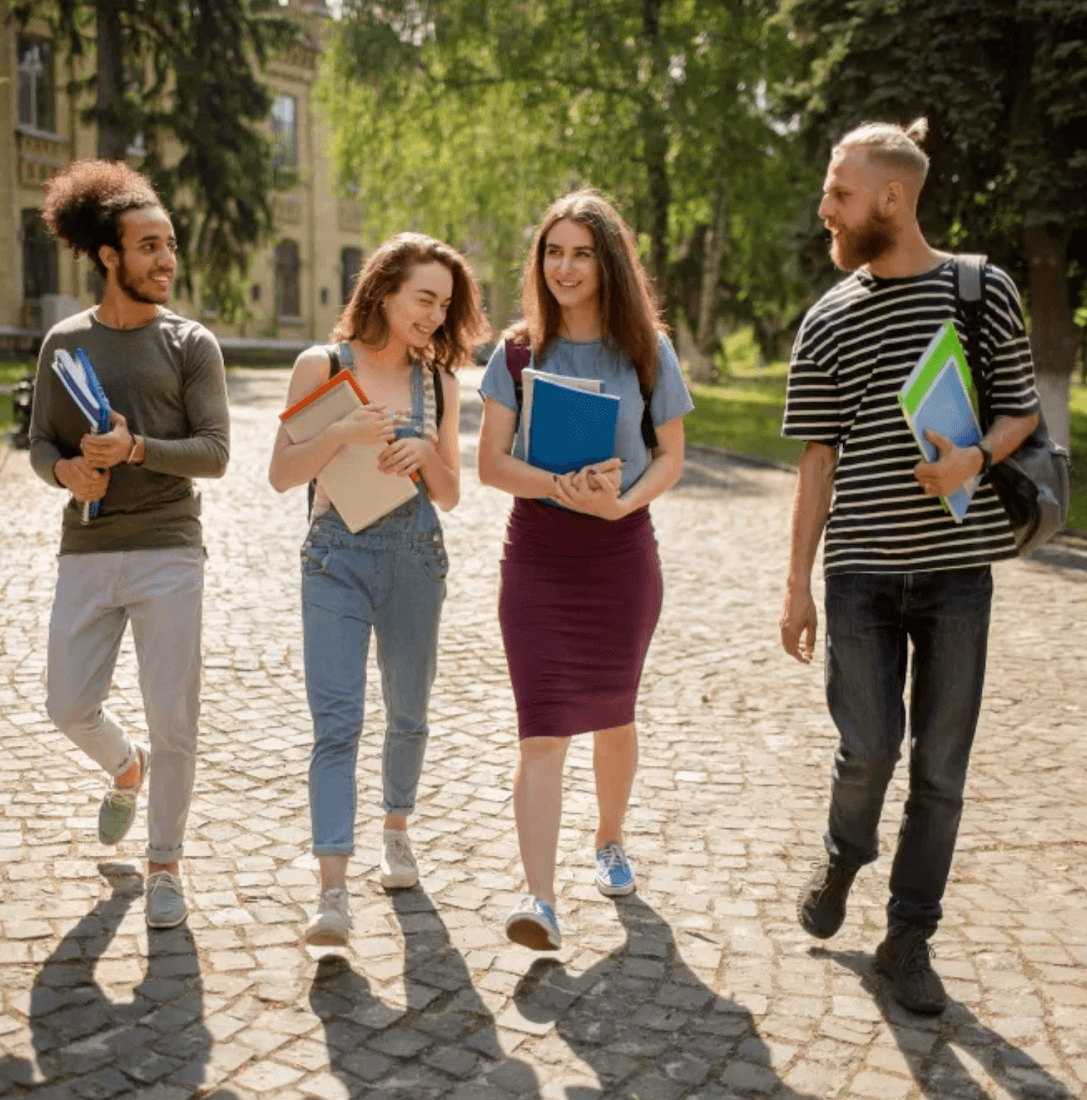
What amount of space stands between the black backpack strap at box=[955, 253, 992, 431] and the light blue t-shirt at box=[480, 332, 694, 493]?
31.4 inches

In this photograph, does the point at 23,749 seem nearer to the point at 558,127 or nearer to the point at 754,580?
the point at 754,580

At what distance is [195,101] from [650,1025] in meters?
29.4

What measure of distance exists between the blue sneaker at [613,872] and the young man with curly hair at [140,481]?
125cm

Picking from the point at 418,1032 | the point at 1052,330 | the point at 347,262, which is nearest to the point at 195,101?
the point at 1052,330

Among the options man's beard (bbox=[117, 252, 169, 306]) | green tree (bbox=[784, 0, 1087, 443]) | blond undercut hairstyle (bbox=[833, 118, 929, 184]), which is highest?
green tree (bbox=[784, 0, 1087, 443])

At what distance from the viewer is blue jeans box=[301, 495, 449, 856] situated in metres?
4.25

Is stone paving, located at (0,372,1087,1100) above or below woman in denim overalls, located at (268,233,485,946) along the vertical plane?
below

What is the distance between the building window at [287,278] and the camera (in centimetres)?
4731

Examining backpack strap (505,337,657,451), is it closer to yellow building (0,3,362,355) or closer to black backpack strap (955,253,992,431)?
black backpack strap (955,253,992,431)

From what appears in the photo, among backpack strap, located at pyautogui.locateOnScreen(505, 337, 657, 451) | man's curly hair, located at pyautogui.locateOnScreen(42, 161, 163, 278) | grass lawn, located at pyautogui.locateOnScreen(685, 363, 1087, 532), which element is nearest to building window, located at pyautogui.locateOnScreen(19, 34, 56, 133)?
grass lawn, located at pyautogui.locateOnScreen(685, 363, 1087, 532)

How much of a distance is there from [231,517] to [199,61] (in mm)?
20022

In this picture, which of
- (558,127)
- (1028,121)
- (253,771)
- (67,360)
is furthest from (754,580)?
(558,127)

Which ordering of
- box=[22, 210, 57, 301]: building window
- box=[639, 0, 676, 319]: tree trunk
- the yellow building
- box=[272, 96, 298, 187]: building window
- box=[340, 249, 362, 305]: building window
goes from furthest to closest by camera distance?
box=[340, 249, 362, 305]: building window < box=[272, 96, 298, 187]: building window < box=[22, 210, 57, 301]: building window < the yellow building < box=[639, 0, 676, 319]: tree trunk

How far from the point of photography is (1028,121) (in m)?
16.8
